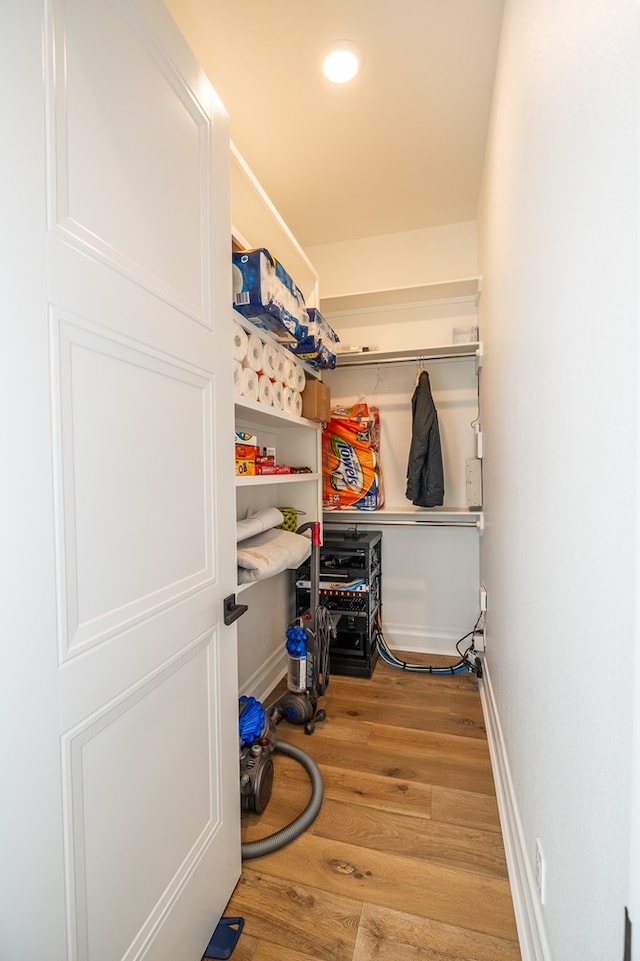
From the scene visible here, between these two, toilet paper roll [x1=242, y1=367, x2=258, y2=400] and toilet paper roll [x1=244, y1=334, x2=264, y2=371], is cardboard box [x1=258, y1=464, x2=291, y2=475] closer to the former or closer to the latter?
toilet paper roll [x1=242, y1=367, x2=258, y2=400]

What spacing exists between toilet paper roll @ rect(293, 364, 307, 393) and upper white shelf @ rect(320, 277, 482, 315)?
2.36 ft

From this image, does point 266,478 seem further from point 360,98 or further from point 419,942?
point 360,98

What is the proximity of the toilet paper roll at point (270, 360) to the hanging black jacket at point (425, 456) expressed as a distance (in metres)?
1.08

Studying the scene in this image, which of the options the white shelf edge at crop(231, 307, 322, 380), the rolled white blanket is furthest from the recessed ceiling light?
the rolled white blanket

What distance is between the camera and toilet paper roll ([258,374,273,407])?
184 cm

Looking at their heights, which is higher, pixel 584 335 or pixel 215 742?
pixel 584 335

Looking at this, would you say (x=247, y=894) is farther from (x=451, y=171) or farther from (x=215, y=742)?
(x=451, y=171)

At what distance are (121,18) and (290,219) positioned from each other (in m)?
2.03

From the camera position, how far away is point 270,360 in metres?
1.92

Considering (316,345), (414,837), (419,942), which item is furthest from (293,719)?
(316,345)

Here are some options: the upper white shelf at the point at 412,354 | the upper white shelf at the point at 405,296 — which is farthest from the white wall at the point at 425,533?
the upper white shelf at the point at 405,296

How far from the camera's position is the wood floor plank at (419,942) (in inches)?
44.1

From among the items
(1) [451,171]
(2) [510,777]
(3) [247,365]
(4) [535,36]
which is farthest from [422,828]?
(1) [451,171]

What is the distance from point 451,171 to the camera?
7.55 feet
